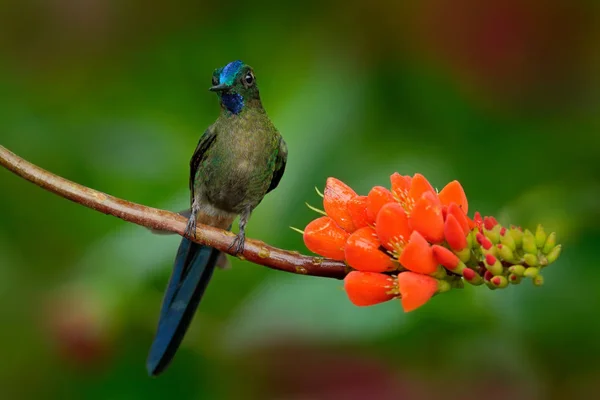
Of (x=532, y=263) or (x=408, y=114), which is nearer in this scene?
(x=532, y=263)

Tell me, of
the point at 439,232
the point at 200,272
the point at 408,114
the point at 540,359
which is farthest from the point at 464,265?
the point at 408,114

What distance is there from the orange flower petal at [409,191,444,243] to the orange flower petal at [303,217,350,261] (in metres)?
0.09

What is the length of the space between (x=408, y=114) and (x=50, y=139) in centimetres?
86

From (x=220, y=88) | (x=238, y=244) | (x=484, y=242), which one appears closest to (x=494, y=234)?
(x=484, y=242)

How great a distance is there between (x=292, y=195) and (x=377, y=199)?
0.97m

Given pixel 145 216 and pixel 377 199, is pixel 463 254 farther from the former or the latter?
pixel 145 216

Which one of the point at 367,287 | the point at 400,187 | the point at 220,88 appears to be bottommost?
the point at 367,287

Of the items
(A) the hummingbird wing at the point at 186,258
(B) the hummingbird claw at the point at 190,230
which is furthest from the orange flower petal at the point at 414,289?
(A) the hummingbird wing at the point at 186,258

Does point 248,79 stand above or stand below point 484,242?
above

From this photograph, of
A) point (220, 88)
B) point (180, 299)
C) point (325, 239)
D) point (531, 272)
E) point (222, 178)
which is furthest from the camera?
point (222, 178)

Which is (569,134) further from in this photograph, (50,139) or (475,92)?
(50,139)

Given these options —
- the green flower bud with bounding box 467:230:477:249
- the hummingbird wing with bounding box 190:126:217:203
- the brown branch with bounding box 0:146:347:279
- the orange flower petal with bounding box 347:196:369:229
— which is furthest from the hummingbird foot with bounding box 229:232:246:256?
the hummingbird wing with bounding box 190:126:217:203

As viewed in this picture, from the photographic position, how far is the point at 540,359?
5.36 ft

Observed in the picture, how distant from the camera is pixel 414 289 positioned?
2.41 feet
